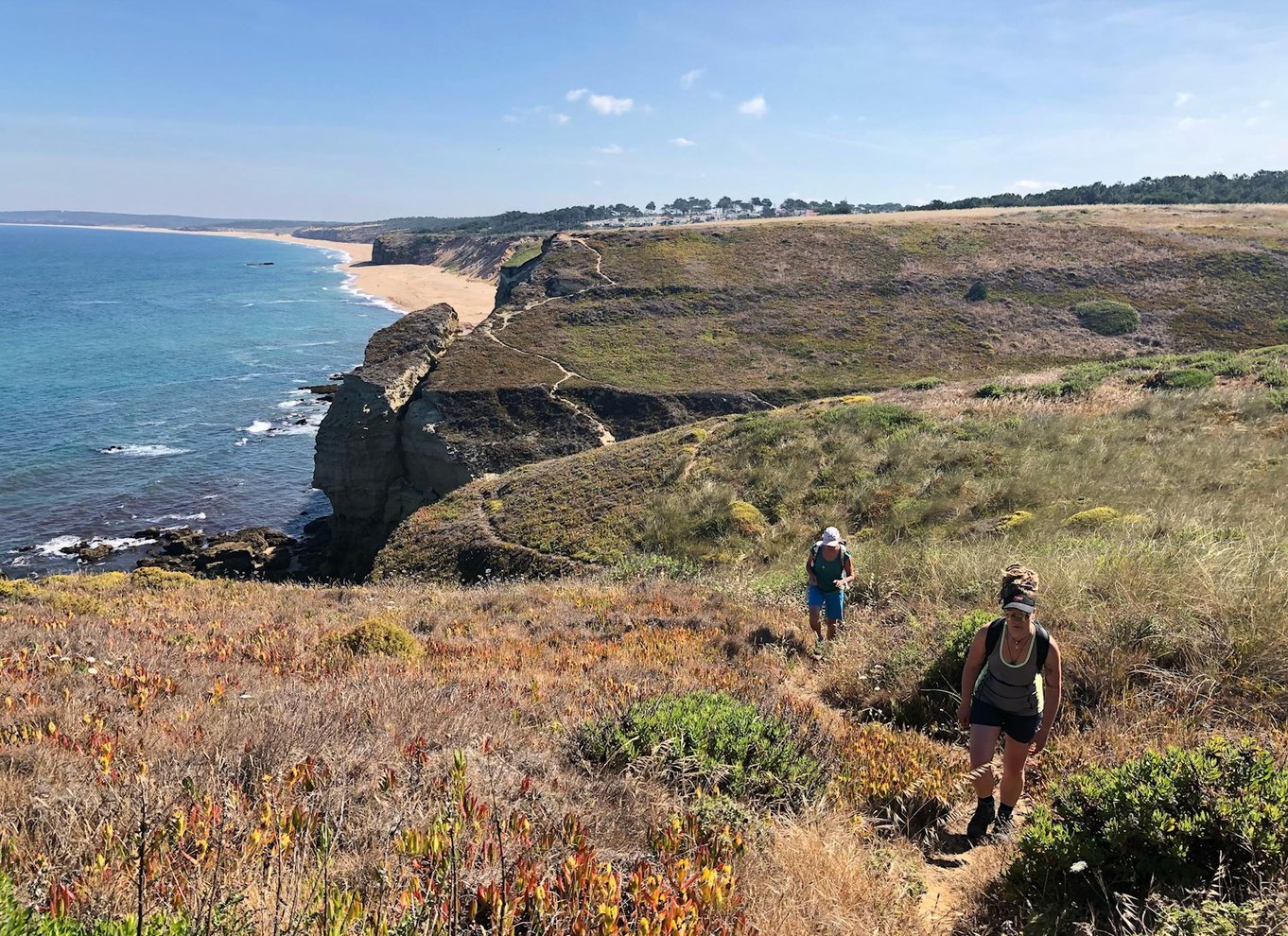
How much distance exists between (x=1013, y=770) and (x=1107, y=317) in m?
52.4

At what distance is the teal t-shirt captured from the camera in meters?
8.93

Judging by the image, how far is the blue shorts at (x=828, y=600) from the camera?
29.5 feet

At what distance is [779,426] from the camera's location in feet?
80.4

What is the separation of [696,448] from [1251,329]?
41339mm

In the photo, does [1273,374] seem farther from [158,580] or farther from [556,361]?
[556,361]

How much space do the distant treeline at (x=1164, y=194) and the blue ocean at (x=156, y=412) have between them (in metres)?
91.2

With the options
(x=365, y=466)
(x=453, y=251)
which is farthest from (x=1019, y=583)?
(x=453, y=251)

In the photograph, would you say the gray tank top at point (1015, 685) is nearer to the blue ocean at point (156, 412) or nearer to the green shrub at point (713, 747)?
the green shrub at point (713, 747)

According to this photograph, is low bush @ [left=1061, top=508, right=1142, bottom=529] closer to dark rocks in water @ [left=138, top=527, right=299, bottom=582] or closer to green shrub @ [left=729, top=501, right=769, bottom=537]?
green shrub @ [left=729, top=501, right=769, bottom=537]

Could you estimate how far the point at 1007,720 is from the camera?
4.79m

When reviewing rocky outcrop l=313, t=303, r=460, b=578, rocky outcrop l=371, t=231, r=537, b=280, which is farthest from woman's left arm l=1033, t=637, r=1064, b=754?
rocky outcrop l=371, t=231, r=537, b=280

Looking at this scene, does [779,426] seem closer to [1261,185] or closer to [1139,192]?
[1139,192]

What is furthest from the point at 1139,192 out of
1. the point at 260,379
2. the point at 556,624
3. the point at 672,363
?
the point at 556,624

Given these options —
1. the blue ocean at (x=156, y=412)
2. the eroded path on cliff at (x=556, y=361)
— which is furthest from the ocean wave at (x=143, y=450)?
the eroded path on cliff at (x=556, y=361)
